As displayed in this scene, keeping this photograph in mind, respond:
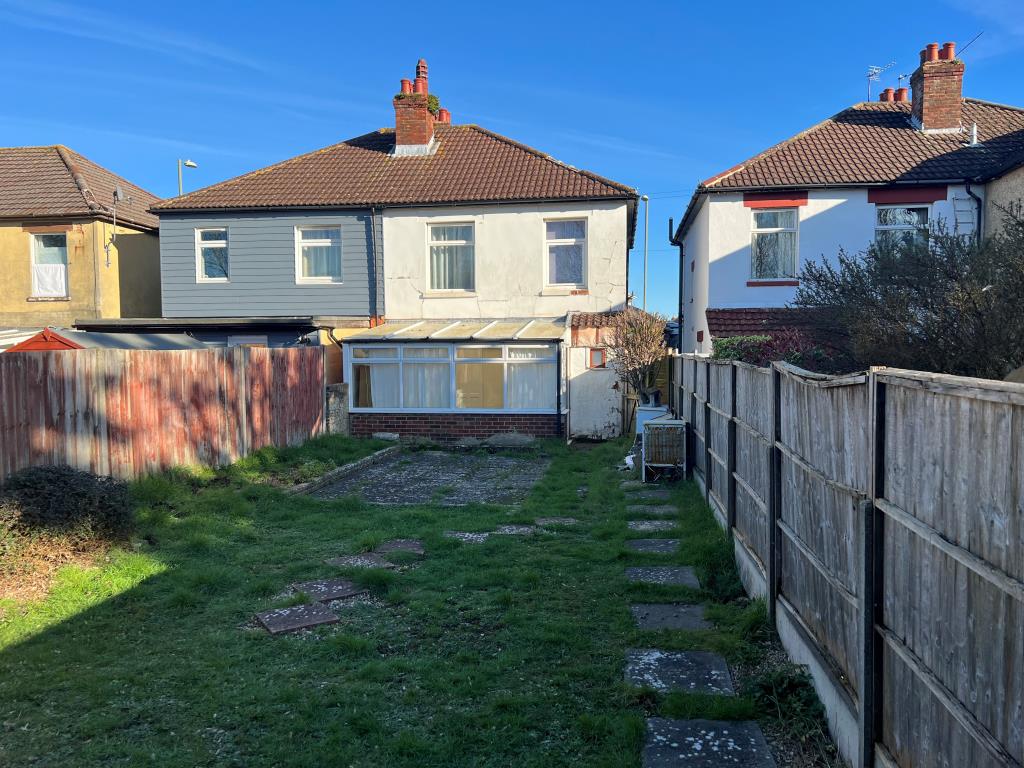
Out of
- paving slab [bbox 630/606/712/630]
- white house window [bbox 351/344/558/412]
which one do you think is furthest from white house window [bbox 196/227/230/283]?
paving slab [bbox 630/606/712/630]

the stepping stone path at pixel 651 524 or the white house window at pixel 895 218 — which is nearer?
the stepping stone path at pixel 651 524

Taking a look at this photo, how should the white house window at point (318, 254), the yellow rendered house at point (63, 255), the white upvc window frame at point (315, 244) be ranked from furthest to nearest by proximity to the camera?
the yellow rendered house at point (63, 255) < the white house window at point (318, 254) < the white upvc window frame at point (315, 244)

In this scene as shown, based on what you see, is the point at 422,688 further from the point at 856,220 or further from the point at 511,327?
the point at 856,220

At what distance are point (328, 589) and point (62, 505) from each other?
2555 mm

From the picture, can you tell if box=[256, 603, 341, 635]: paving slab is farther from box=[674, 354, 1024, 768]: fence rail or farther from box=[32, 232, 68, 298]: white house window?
box=[32, 232, 68, 298]: white house window

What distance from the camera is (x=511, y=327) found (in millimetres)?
16891

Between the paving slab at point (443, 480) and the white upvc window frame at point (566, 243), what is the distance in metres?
4.75

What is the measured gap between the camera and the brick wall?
16281 millimetres

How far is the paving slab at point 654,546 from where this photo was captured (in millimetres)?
7105

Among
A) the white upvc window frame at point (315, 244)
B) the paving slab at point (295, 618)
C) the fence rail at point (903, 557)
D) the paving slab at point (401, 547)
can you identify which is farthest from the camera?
the white upvc window frame at point (315, 244)

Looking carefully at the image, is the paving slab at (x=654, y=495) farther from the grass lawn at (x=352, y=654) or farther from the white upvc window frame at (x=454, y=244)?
the white upvc window frame at (x=454, y=244)

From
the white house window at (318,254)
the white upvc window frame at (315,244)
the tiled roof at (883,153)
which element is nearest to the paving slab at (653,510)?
the tiled roof at (883,153)

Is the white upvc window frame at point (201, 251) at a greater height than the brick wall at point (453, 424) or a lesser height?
greater

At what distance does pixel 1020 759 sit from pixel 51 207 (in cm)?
2291
